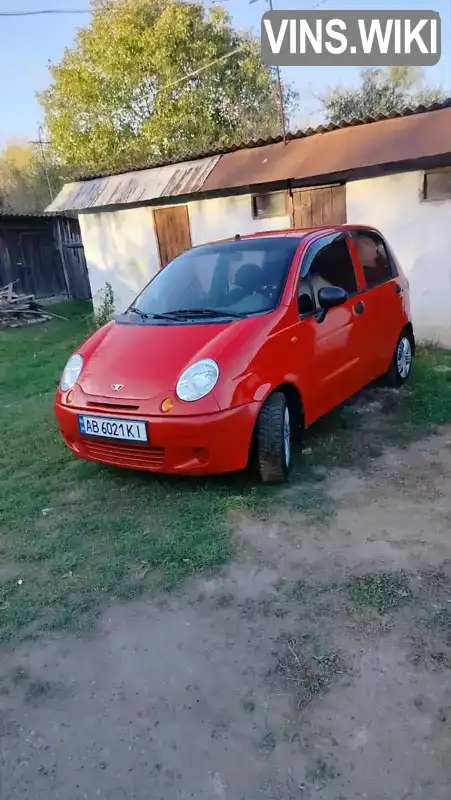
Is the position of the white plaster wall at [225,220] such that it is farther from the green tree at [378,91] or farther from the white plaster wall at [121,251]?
the green tree at [378,91]

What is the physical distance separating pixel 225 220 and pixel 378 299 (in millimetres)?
5485

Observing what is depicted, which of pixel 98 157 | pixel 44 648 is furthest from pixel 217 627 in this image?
pixel 98 157

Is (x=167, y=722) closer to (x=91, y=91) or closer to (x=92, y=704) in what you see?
(x=92, y=704)

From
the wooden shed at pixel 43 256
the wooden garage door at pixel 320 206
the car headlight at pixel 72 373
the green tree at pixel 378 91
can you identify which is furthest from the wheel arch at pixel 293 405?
the green tree at pixel 378 91

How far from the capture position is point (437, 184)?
24.3 ft

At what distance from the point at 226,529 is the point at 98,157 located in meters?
20.3

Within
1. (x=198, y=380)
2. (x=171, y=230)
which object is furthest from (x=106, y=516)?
(x=171, y=230)

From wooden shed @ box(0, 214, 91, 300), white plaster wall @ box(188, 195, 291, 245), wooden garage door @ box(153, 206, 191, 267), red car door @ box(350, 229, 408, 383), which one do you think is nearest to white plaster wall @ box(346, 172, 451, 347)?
white plaster wall @ box(188, 195, 291, 245)

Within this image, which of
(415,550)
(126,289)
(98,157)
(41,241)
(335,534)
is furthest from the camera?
(98,157)

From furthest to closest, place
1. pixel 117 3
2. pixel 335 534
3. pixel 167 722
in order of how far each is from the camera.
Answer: pixel 117 3
pixel 335 534
pixel 167 722

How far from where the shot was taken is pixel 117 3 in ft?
62.3

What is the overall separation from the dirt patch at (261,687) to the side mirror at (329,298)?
1.78m

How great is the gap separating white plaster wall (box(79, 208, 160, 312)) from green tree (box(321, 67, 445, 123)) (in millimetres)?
11603

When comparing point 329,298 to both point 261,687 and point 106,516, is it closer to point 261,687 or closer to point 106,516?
point 106,516
